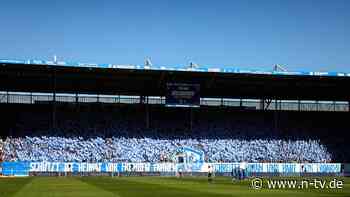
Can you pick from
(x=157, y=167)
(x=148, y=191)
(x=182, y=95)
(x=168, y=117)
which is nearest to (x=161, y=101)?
(x=168, y=117)

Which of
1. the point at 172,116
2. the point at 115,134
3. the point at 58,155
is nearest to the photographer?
the point at 58,155

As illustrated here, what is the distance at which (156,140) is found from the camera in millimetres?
66938

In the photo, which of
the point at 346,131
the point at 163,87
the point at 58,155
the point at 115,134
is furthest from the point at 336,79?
the point at 58,155

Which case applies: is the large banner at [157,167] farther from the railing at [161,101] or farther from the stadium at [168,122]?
the railing at [161,101]

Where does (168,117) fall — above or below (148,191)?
above

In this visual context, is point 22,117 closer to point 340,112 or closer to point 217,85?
point 217,85

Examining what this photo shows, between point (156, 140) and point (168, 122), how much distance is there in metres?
4.19

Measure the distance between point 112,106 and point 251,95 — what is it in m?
16.6

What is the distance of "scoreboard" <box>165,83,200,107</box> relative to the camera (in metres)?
62.1

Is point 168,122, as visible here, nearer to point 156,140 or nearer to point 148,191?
point 156,140

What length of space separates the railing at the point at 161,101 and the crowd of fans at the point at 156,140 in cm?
284

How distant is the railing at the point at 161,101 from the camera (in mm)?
70000

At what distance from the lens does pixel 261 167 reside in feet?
207

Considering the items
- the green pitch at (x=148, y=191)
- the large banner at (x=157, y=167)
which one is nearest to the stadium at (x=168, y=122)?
the large banner at (x=157, y=167)
